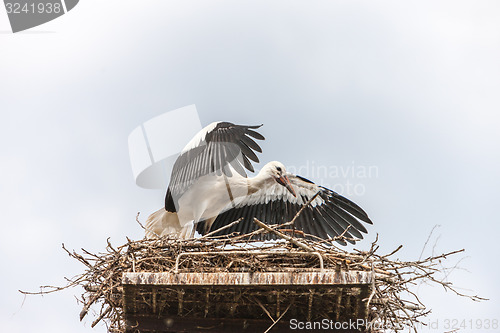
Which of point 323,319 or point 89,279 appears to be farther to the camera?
point 89,279

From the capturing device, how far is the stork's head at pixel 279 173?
21.8ft

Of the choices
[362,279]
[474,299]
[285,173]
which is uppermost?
[285,173]

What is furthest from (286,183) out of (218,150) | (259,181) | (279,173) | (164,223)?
(164,223)

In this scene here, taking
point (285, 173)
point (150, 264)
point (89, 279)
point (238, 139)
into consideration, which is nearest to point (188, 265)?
point (150, 264)

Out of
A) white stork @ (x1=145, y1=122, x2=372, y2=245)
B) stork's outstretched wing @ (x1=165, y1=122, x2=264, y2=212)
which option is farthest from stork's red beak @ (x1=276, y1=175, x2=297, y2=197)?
stork's outstretched wing @ (x1=165, y1=122, x2=264, y2=212)

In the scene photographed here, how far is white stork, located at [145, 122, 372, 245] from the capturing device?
6.20m

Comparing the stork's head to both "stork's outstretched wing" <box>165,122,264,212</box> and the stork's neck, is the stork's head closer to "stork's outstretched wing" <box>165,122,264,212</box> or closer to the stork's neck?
the stork's neck

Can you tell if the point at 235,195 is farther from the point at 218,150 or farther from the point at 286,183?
the point at 218,150

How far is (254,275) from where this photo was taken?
4.16 metres

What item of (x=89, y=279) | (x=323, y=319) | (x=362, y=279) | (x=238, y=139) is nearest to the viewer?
(x=362, y=279)

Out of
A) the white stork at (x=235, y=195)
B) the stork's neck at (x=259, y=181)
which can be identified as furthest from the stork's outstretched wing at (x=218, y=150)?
the stork's neck at (x=259, y=181)

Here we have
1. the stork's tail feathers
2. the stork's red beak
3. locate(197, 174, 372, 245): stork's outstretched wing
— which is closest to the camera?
the stork's red beak

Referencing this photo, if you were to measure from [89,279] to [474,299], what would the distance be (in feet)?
9.66

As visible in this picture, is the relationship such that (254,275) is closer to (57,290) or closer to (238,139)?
(57,290)
